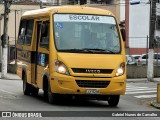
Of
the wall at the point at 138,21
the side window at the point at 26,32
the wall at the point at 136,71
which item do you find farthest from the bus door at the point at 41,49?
the wall at the point at 138,21

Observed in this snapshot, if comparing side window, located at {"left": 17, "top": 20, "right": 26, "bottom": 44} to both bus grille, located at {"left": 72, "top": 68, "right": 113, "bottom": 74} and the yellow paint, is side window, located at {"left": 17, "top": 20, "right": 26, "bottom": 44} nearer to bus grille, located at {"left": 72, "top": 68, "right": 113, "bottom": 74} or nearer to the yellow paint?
the yellow paint

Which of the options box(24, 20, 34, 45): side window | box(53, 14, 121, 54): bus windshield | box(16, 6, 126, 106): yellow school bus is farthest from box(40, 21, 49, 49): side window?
box(24, 20, 34, 45): side window

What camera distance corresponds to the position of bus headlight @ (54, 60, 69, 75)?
1436cm

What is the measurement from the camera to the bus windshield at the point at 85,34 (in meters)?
14.9

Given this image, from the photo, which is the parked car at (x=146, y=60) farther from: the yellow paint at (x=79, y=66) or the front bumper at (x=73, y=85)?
the front bumper at (x=73, y=85)

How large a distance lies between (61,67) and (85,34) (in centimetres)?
146

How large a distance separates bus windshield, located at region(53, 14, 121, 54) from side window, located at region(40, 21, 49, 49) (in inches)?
16.1

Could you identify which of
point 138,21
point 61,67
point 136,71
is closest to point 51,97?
point 61,67

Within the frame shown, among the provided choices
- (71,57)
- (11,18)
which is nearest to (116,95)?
(71,57)

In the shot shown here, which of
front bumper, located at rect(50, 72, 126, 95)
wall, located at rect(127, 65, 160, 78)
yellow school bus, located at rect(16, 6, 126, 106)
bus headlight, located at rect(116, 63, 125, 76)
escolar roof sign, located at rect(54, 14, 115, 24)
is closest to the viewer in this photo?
front bumper, located at rect(50, 72, 126, 95)

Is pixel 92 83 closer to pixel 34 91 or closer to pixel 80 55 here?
pixel 80 55

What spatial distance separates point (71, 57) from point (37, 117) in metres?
3.15

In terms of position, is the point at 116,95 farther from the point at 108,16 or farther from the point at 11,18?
the point at 11,18

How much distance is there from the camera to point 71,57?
47.6ft
